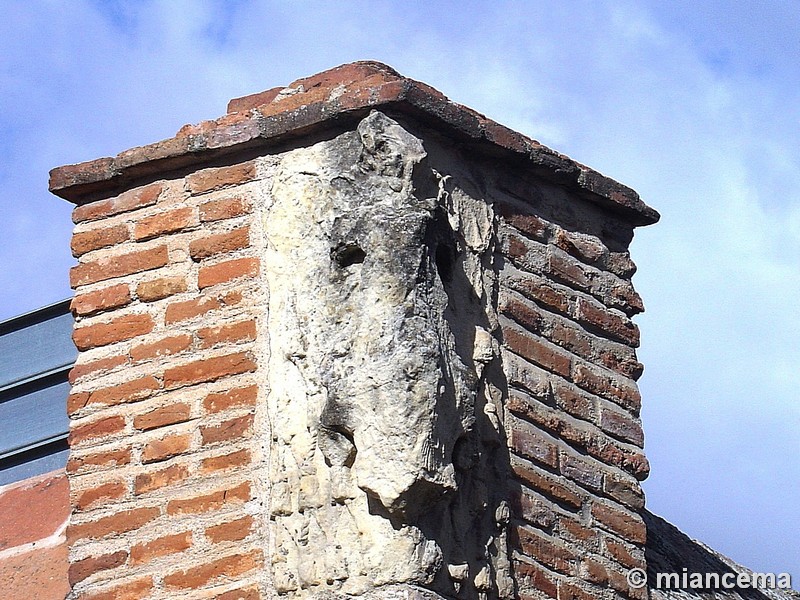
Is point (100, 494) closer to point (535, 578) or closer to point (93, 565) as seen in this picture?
point (93, 565)

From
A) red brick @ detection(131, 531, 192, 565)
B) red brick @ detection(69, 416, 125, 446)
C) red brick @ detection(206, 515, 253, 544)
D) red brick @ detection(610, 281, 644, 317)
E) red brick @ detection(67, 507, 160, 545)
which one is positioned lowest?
red brick @ detection(131, 531, 192, 565)

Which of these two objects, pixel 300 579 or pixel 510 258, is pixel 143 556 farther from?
pixel 510 258

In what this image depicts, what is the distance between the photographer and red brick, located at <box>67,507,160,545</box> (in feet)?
12.0

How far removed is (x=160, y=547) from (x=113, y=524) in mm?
157

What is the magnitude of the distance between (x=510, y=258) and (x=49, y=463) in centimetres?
188

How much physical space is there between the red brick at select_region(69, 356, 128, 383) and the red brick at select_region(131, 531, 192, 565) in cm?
49

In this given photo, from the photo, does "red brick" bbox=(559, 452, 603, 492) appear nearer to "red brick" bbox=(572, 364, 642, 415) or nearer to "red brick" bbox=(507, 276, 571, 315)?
"red brick" bbox=(572, 364, 642, 415)

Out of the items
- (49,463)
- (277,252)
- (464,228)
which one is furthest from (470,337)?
(49,463)

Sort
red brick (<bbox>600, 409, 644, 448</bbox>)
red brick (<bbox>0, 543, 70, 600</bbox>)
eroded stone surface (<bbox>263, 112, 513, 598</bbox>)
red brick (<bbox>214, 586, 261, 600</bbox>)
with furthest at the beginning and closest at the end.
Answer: red brick (<bbox>0, 543, 70, 600</bbox>) → red brick (<bbox>600, 409, 644, 448</bbox>) → red brick (<bbox>214, 586, 261, 600</bbox>) → eroded stone surface (<bbox>263, 112, 513, 598</bbox>)

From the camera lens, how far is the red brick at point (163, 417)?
370 centimetres

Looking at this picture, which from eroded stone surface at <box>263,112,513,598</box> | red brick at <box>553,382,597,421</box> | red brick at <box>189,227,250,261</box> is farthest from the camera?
red brick at <box>553,382,597,421</box>

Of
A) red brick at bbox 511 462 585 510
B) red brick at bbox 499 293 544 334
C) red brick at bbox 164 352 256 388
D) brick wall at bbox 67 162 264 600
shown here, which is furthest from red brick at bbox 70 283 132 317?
red brick at bbox 511 462 585 510

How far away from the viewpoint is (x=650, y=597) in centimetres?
408

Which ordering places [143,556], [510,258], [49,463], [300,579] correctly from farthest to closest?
1. [49,463]
2. [510,258]
3. [143,556]
4. [300,579]
